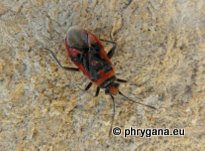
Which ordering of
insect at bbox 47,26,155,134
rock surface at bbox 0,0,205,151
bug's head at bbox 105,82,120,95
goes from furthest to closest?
rock surface at bbox 0,0,205,151 → bug's head at bbox 105,82,120,95 → insect at bbox 47,26,155,134

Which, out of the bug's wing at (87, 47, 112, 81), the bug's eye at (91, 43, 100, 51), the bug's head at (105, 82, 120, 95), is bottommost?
the bug's head at (105, 82, 120, 95)

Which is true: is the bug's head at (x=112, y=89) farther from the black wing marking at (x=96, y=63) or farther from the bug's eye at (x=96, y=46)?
the bug's eye at (x=96, y=46)

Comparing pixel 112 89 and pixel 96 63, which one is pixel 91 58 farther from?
pixel 112 89

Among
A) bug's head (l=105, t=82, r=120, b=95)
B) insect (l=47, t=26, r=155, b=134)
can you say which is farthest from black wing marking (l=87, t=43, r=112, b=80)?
bug's head (l=105, t=82, r=120, b=95)

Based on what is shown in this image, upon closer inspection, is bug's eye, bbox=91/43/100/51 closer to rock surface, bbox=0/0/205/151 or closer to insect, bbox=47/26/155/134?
insect, bbox=47/26/155/134

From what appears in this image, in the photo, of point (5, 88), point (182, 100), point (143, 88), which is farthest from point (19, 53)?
point (182, 100)

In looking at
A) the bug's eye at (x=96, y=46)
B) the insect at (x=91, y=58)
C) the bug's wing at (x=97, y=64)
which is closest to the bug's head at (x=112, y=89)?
the insect at (x=91, y=58)

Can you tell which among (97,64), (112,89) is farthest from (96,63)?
(112,89)

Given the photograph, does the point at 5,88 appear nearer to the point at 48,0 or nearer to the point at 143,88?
the point at 48,0
